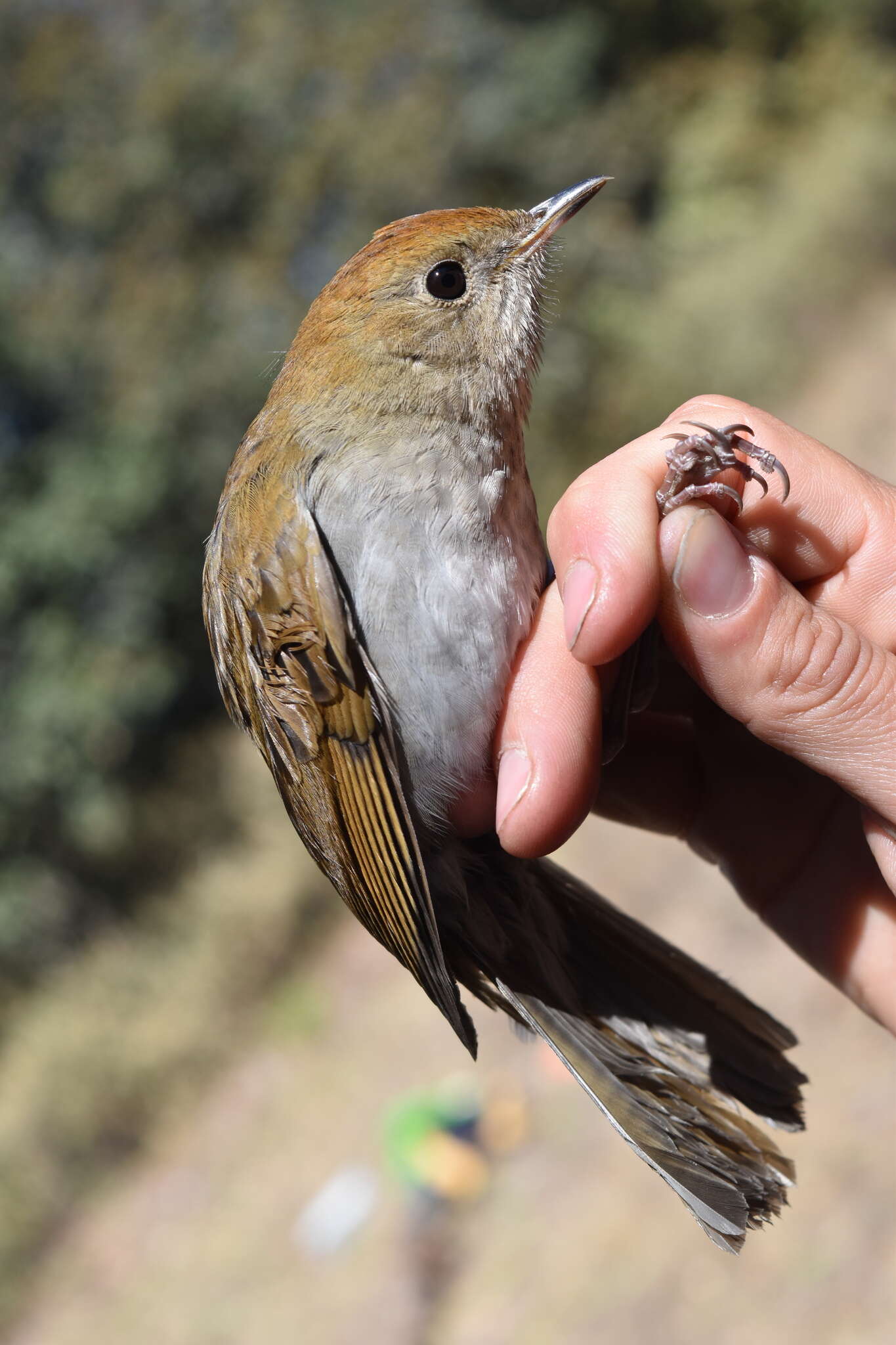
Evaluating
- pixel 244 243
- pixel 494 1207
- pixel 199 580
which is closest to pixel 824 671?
pixel 494 1207

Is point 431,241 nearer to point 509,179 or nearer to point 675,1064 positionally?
point 675,1064

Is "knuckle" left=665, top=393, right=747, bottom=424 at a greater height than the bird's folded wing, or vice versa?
"knuckle" left=665, top=393, right=747, bottom=424

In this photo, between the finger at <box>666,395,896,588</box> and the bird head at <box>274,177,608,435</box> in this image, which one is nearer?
the finger at <box>666,395,896,588</box>

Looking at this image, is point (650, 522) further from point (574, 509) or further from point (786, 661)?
point (786, 661)

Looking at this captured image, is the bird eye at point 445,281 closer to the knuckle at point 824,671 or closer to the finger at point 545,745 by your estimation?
the finger at point 545,745

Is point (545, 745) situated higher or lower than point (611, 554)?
lower

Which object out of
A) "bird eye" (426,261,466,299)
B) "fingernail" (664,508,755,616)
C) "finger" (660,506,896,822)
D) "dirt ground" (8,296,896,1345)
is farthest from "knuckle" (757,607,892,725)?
"dirt ground" (8,296,896,1345)

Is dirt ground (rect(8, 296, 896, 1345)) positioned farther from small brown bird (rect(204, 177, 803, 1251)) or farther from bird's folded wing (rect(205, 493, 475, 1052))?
bird's folded wing (rect(205, 493, 475, 1052))
